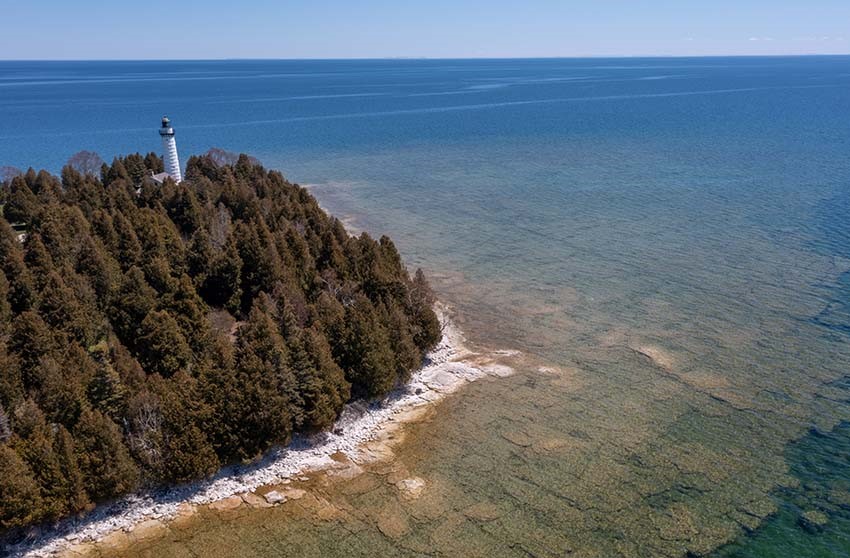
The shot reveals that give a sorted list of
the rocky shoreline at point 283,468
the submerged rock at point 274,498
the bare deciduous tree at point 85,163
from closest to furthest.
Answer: the rocky shoreline at point 283,468 → the submerged rock at point 274,498 → the bare deciduous tree at point 85,163

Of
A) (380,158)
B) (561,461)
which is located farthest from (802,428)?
(380,158)

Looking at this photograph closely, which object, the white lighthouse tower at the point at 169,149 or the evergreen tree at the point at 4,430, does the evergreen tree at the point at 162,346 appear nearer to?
the evergreen tree at the point at 4,430

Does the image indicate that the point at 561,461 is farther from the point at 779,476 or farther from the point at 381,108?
the point at 381,108

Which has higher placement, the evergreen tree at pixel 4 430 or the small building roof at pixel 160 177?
the small building roof at pixel 160 177

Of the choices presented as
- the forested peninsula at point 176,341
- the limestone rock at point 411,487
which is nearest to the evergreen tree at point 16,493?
the forested peninsula at point 176,341

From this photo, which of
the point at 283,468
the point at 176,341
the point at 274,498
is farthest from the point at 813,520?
the point at 176,341

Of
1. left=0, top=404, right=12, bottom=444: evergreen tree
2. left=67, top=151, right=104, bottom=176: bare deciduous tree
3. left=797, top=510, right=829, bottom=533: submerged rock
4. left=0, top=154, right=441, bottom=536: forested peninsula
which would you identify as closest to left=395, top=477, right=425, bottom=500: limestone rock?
left=0, top=154, right=441, bottom=536: forested peninsula

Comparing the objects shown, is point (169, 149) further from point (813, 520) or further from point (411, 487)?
point (813, 520)
